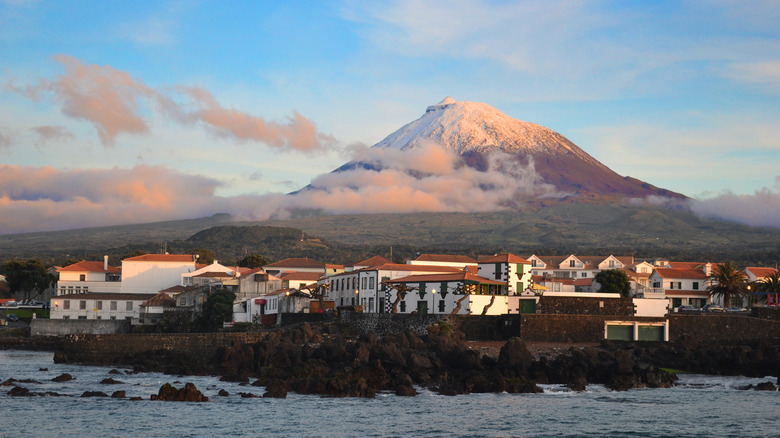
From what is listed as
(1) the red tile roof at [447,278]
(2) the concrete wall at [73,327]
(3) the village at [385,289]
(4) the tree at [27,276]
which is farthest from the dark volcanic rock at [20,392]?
(4) the tree at [27,276]

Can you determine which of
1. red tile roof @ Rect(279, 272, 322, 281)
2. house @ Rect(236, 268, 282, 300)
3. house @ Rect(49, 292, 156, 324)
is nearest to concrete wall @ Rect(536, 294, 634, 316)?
red tile roof @ Rect(279, 272, 322, 281)

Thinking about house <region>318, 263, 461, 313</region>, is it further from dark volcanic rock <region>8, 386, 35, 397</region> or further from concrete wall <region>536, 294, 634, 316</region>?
dark volcanic rock <region>8, 386, 35, 397</region>

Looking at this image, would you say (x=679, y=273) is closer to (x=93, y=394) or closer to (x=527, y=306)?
(x=527, y=306)

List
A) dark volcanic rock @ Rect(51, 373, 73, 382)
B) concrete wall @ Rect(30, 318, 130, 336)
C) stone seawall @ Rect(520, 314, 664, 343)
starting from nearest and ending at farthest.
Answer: dark volcanic rock @ Rect(51, 373, 73, 382) → stone seawall @ Rect(520, 314, 664, 343) → concrete wall @ Rect(30, 318, 130, 336)

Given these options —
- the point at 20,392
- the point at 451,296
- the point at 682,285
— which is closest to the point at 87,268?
the point at 451,296

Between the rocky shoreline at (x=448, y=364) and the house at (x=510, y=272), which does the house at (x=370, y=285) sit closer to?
the house at (x=510, y=272)

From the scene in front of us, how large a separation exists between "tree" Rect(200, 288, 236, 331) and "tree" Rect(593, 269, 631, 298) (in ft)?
110

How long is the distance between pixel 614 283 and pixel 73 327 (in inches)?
1861

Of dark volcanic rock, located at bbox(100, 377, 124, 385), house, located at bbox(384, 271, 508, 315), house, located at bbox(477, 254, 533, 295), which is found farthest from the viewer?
house, located at bbox(477, 254, 533, 295)

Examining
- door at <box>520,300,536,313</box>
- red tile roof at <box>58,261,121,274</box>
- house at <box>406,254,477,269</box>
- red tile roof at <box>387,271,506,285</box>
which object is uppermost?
house at <box>406,254,477,269</box>

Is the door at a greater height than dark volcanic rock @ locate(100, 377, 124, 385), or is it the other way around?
the door

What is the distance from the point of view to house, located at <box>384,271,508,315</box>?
59.9 meters

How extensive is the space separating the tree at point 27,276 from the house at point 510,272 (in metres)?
55.0

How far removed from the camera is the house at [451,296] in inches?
2357
